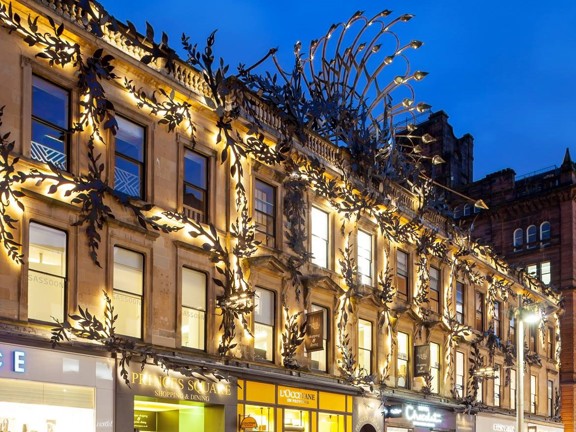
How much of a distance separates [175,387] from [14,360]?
552cm

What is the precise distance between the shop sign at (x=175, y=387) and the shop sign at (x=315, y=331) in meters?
3.87

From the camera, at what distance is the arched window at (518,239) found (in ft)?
202

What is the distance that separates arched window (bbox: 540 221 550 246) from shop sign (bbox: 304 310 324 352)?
3653 cm

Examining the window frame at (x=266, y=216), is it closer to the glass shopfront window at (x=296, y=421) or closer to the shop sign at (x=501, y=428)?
the glass shopfront window at (x=296, y=421)

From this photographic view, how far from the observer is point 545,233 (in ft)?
196

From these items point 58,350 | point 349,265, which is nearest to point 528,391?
point 349,265

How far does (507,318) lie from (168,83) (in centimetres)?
2843

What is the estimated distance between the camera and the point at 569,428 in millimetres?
54844

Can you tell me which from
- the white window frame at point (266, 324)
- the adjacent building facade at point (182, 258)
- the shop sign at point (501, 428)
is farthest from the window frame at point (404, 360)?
the shop sign at point (501, 428)

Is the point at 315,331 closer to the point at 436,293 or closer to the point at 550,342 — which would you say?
the point at 436,293

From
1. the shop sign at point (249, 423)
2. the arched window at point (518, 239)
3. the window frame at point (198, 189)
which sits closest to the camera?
the window frame at point (198, 189)

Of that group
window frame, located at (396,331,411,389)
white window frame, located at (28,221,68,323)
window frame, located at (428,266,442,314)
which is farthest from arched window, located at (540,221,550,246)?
white window frame, located at (28,221,68,323)

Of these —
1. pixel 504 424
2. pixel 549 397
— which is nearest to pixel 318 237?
pixel 504 424

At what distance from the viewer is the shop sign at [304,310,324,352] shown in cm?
2680
